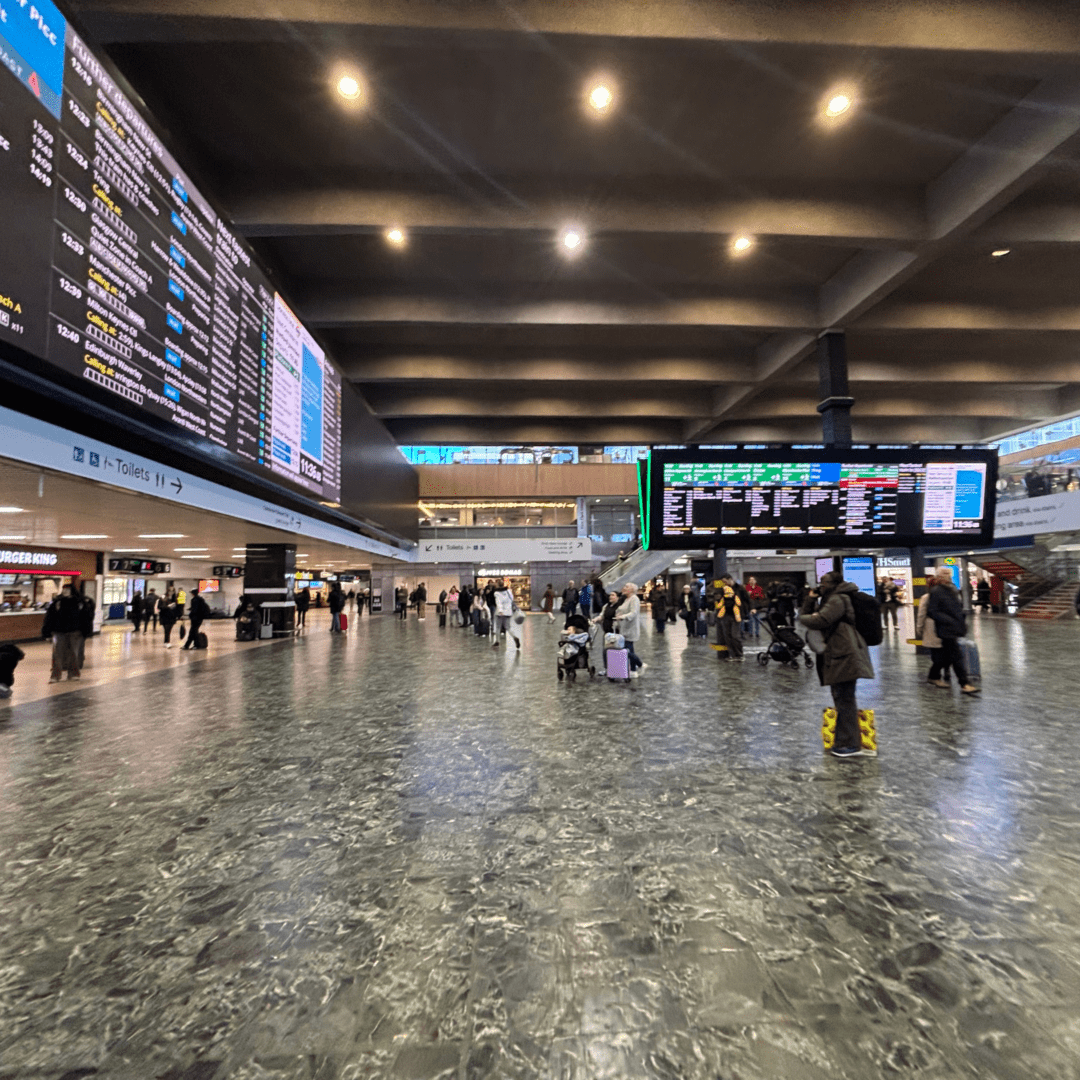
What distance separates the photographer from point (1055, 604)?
23.3 metres

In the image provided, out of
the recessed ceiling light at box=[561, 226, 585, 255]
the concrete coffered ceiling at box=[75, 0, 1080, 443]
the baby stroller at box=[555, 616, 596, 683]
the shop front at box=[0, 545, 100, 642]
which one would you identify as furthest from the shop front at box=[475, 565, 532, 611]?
the recessed ceiling light at box=[561, 226, 585, 255]

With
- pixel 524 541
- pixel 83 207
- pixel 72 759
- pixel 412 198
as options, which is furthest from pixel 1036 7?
pixel 524 541

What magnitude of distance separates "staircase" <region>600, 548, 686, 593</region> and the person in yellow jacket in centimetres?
1191

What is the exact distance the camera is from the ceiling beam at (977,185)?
7.01m

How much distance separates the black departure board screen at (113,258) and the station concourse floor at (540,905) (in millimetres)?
3759

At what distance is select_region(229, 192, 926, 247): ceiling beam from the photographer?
8734 mm

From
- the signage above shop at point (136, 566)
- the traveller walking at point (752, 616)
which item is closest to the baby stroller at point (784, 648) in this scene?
the traveller walking at point (752, 616)

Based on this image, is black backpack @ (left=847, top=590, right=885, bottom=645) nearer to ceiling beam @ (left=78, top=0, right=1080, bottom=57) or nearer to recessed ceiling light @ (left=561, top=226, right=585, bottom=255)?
ceiling beam @ (left=78, top=0, right=1080, bottom=57)

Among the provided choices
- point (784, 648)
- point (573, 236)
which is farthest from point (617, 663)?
point (573, 236)

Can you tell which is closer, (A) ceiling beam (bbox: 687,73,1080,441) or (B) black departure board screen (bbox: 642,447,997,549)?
(A) ceiling beam (bbox: 687,73,1080,441)

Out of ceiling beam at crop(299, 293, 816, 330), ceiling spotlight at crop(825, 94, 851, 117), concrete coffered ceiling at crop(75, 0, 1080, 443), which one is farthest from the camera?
ceiling beam at crop(299, 293, 816, 330)

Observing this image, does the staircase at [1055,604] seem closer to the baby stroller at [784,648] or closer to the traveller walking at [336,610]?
the baby stroller at [784,648]

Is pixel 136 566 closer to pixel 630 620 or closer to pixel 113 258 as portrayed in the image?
pixel 113 258

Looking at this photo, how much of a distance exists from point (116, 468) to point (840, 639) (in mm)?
7735
